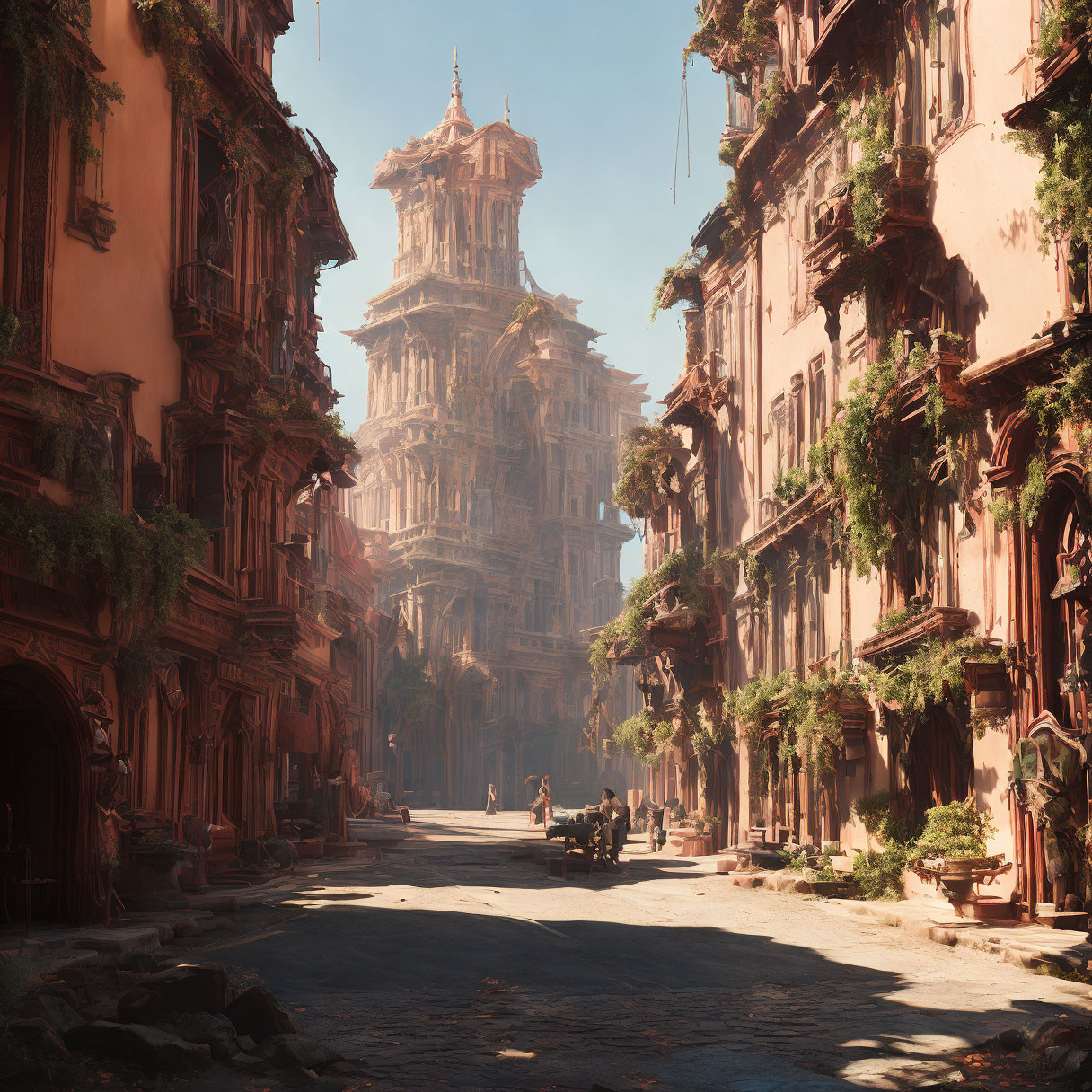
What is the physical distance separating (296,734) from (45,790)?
16720 millimetres

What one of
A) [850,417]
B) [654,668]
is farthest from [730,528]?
[850,417]

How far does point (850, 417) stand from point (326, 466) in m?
14.0

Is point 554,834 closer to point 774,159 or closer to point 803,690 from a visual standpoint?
point 803,690

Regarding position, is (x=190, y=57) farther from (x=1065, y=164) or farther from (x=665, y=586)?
(x=665, y=586)

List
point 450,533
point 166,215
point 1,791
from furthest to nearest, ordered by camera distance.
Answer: point 450,533, point 166,215, point 1,791

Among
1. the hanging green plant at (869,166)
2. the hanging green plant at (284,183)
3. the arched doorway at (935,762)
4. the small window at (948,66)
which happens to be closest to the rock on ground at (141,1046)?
the arched doorway at (935,762)

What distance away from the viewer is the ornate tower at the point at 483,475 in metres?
78.1

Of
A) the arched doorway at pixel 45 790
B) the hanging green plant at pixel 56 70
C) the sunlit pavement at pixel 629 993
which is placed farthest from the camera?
the hanging green plant at pixel 56 70

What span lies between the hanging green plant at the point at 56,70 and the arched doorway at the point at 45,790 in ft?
14.5

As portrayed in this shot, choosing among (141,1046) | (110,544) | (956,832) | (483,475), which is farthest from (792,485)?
(483,475)

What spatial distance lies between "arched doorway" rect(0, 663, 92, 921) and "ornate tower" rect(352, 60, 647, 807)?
5552cm

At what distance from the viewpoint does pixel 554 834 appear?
104 feet

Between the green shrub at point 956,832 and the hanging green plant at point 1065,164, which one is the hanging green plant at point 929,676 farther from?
the hanging green plant at point 1065,164

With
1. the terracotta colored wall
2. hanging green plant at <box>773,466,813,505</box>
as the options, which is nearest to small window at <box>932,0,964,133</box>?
hanging green plant at <box>773,466,813,505</box>
